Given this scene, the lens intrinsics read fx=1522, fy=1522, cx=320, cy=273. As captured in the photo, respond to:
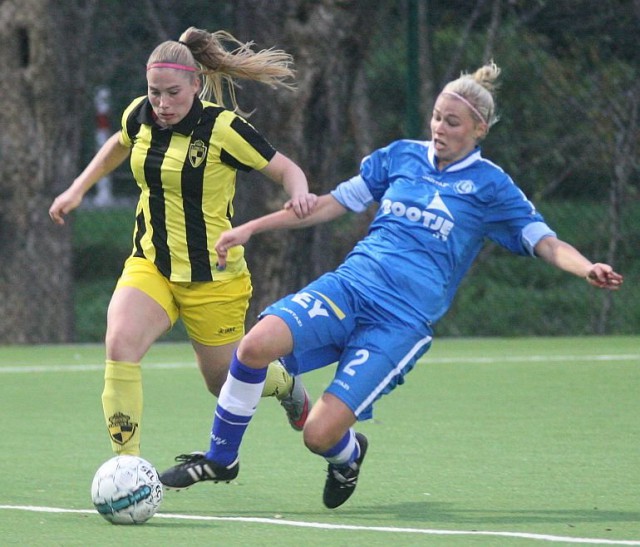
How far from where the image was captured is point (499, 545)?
4.61 meters

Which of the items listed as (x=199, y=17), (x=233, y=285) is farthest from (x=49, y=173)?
(x=233, y=285)

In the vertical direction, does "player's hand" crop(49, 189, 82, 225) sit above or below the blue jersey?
below

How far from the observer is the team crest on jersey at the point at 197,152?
19.6 ft

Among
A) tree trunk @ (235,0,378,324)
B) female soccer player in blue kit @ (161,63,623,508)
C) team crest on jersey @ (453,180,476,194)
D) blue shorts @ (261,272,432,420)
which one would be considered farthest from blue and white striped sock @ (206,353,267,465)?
tree trunk @ (235,0,378,324)

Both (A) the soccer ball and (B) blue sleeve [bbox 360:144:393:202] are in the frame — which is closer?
(A) the soccer ball

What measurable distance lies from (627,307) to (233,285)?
22.2 feet

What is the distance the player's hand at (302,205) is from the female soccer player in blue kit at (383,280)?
0.10 feet

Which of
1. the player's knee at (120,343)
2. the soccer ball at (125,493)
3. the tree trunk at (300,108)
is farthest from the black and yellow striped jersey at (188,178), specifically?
the tree trunk at (300,108)

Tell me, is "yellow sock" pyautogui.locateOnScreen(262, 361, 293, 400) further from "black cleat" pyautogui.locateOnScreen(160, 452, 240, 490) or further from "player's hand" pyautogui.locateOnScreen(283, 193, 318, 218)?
"player's hand" pyautogui.locateOnScreen(283, 193, 318, 218)

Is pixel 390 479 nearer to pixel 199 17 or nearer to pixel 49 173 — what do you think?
pixel 49 173

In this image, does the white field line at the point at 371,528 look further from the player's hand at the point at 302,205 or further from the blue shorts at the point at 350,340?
the player's hand at the point at 302,205

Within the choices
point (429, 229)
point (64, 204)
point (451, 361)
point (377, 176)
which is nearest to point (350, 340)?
point (429, 229)

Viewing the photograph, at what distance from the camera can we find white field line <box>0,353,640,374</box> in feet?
33.0

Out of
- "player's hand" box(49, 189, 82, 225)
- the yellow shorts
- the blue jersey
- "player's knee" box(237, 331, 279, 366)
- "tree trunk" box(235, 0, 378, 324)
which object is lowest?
"tree trunk" box(235, 0, 378, 324)
